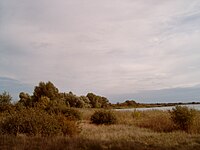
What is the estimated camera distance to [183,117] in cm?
1795

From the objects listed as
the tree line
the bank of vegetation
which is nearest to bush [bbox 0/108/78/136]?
the bank of vegetation

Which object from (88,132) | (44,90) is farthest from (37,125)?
(44,90)

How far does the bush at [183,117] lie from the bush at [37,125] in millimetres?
6638

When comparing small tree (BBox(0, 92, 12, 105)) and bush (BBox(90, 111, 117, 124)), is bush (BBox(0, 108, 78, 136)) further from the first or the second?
small tree (BBox(0, 92, 12, 105))

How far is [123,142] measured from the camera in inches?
452

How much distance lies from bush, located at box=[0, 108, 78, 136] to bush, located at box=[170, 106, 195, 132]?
664 cm

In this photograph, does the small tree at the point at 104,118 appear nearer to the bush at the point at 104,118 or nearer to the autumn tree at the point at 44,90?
the bush at the point at 104,118

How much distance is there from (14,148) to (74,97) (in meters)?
47.7

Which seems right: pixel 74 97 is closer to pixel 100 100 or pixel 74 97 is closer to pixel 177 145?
pixel 100 100

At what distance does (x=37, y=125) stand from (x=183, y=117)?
8.81m

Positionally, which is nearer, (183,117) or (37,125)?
(37,125)

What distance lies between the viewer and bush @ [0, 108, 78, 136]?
14703 mm

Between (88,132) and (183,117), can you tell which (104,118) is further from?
(183,117)

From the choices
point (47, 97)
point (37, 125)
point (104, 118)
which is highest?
point (47, 97)
